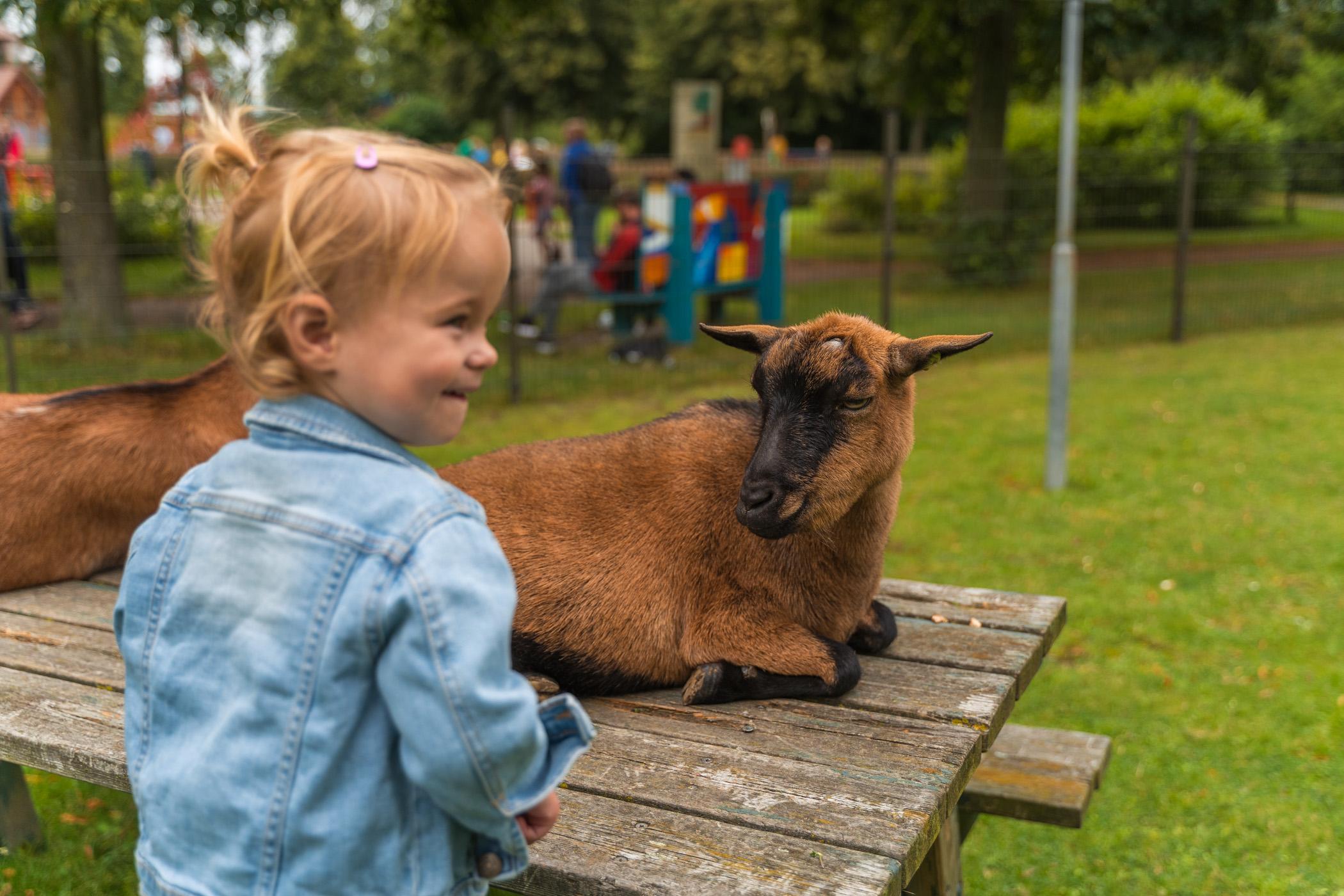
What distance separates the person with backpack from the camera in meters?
12.9

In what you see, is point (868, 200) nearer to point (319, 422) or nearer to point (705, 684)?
point (705, 684)

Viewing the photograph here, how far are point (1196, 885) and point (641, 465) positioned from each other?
226 centimetres

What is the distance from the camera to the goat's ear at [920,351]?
259 cm

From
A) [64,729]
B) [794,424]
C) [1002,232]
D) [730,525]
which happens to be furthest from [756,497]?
[1002,232]

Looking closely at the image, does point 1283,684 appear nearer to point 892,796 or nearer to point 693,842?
point 892,796

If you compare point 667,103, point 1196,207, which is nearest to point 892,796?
point 1196,207

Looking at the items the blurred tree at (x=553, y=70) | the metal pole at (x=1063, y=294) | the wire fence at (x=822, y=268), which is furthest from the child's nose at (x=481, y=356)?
the blurred tree at (x=553, y=70)

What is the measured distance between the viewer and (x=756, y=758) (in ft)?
8.45

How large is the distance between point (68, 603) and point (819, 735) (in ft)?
7.91

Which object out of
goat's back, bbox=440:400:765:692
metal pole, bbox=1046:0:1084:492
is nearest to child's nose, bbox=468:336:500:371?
goat's back, bbox=440:400:765:692

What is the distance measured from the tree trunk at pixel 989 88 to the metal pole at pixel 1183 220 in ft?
13.3

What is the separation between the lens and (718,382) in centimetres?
1116

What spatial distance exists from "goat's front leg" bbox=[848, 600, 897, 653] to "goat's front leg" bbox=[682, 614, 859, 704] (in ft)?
0.97

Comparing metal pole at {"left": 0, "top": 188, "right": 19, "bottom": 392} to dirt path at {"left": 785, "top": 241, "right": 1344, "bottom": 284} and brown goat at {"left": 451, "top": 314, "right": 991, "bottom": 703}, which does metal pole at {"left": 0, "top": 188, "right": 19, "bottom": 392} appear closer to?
brown goat at {"left": 451, "top": 314, "right": 991, "bottom": 703}
